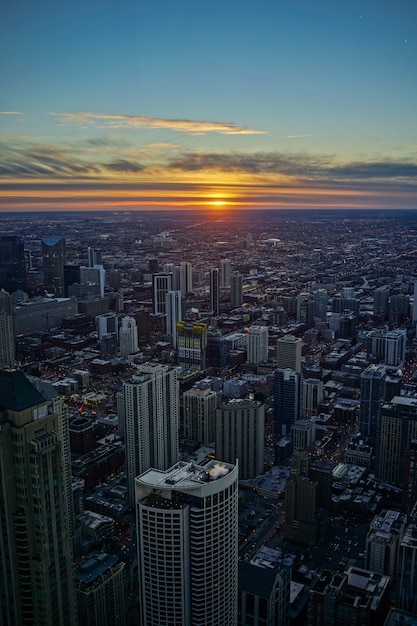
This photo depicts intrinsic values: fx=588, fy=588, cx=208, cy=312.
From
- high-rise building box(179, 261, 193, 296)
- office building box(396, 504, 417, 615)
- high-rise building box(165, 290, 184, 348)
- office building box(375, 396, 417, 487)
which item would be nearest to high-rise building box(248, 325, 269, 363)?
high-rise building box(165, 290, 184, 348)

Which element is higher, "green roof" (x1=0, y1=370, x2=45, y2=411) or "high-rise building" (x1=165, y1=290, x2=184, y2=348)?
"green roof" (x1=0, y1=370, x2=45, y2=411)

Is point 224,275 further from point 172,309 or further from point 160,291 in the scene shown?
point 172,309

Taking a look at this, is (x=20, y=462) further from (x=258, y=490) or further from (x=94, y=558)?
(x=258, y=490)

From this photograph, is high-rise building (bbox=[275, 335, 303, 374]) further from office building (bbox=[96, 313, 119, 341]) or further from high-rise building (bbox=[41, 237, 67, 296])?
high-rise building (bbox=[41, 237, 67, 296])

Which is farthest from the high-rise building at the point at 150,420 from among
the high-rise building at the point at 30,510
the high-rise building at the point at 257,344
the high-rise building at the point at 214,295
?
the high-rise building at the point at 214,295

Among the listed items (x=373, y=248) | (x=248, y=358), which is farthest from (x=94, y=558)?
(x=373, y=248)

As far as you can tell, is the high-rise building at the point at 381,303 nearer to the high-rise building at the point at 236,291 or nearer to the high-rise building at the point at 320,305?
the high-rise building at the point at 320,305
